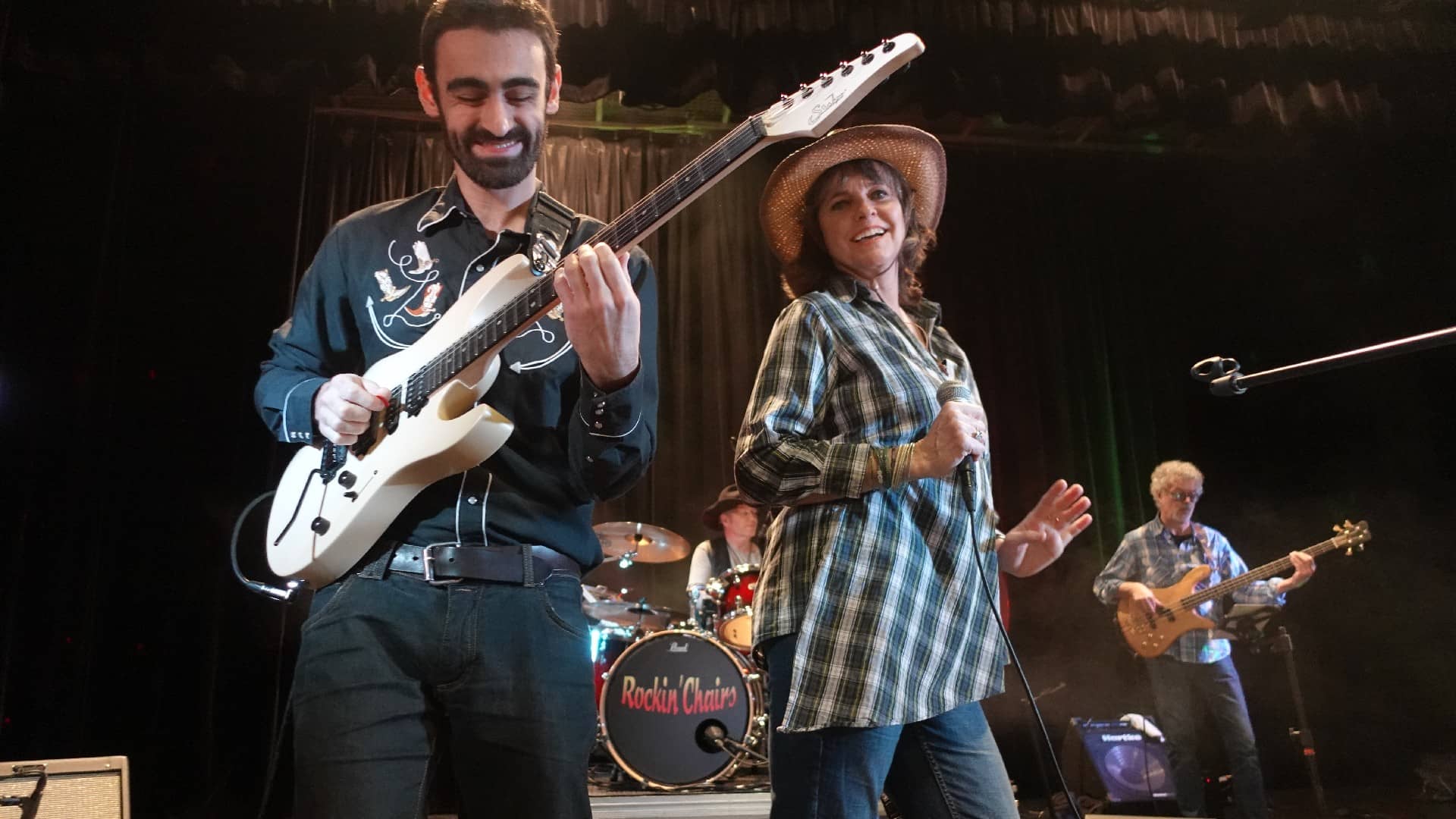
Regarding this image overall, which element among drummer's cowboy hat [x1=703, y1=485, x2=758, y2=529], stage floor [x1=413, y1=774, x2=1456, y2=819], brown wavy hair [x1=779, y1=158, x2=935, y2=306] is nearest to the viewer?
brown wavy hair [x1=779, y1=158, x2=935, y2=306]

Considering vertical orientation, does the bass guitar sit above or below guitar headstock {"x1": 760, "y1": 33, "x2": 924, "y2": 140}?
→ below

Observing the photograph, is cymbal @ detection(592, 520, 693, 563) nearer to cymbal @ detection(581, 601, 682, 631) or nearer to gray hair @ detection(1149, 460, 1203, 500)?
cymbal @ detection(581, 601, 682, 631)

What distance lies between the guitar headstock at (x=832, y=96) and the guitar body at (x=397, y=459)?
1.65ft

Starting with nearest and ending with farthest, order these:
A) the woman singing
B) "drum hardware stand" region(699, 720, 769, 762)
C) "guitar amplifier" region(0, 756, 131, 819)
Result: the woman singing
"guitar amplifier" region(0, 756, 131, 819)
"drum hardware stand" region(699, 720, 769, 762)

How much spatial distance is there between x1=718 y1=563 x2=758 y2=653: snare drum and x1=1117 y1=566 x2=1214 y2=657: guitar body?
7.78 ft

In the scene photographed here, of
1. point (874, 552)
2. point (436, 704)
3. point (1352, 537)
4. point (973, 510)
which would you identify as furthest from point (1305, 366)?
point (1352, 537)

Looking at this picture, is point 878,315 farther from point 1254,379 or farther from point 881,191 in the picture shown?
point 1254,379

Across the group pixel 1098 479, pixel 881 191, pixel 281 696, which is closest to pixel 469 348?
pixel 881 191

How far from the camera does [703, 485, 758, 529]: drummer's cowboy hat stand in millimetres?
5430

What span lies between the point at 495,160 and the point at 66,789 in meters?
2.29

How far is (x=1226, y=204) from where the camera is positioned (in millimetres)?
6453

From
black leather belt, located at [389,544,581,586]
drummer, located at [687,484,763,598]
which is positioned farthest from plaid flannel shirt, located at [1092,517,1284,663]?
black leather belt, located at [389,544,581,586]

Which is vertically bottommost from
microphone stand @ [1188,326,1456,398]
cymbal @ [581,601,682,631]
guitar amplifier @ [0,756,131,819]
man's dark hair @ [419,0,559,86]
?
guitar amplifier @ [0,756,131,819]

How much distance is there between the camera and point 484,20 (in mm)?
1685
